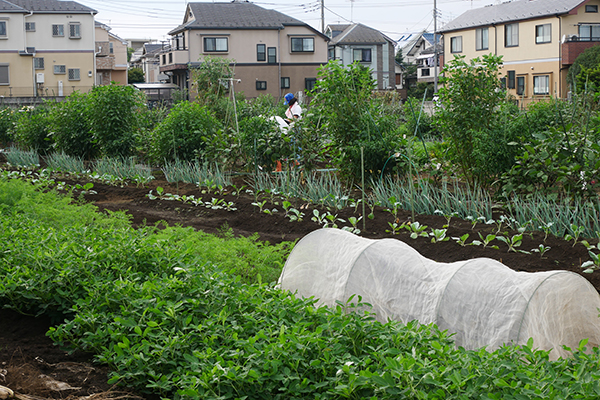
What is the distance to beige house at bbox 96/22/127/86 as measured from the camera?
164 feet

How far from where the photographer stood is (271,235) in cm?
594

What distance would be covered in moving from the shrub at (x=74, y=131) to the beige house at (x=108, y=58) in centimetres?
3861

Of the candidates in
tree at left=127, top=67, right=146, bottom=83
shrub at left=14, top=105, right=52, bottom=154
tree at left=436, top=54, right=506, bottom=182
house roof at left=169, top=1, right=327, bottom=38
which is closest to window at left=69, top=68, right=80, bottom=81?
house roof at left=169, top=1, right=327, bottom=38

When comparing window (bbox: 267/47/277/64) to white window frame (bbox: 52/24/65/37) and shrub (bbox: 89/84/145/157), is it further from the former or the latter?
shrub (bbox: 89/84/145/157)

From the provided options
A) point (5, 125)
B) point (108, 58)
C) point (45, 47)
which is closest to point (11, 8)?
point (45, 47)

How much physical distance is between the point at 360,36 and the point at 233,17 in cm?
1396

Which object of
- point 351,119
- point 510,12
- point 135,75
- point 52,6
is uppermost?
point 52,6

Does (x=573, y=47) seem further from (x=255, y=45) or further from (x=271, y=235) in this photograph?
(x=271, y=235)

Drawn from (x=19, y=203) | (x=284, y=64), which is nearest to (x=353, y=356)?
(x=19, y=203)

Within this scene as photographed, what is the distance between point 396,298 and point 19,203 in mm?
3969

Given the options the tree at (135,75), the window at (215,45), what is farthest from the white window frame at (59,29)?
the tree at (135,75)

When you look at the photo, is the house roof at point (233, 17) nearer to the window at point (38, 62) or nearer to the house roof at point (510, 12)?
the window at point (38, 62)

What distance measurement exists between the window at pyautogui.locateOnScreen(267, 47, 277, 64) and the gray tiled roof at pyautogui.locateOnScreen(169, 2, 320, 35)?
1.50m

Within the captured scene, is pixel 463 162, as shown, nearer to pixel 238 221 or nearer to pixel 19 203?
pixel 238 221
